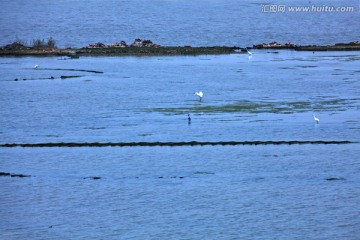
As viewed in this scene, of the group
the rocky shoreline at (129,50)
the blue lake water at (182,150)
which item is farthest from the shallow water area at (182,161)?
the rocky shoreline at (129,50)

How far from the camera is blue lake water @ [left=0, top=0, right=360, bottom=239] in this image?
19875 millimetres

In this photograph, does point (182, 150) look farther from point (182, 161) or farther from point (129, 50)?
point (129, 50)

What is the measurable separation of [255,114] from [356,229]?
1584 cm

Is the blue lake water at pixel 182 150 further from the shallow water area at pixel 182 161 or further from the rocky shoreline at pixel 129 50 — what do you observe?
the rocky shoreline at pixel 129 50

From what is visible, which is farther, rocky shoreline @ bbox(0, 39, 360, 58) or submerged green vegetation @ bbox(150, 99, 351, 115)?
rocky shoreline @ bbox(0, 39, 360, 58)

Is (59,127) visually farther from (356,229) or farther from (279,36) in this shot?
(279,36)

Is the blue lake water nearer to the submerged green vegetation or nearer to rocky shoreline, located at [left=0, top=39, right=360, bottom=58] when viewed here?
the submerged green vegetation

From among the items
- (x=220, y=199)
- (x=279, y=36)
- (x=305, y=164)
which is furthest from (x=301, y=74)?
(x=279, y=36)

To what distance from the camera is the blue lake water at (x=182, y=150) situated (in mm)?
19875

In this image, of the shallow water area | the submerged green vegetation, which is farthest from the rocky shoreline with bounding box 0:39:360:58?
the submerged green vegetation

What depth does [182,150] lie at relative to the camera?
2800cm

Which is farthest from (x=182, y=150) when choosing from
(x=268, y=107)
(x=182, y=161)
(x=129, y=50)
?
(x=129, y=50)

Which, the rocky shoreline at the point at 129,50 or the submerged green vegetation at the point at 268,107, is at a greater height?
the rocky shoreline at the point at 129,50

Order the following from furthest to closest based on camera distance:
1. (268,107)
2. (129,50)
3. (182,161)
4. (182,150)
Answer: (129,50)
(268,107)
(182,150)
(182,161)
